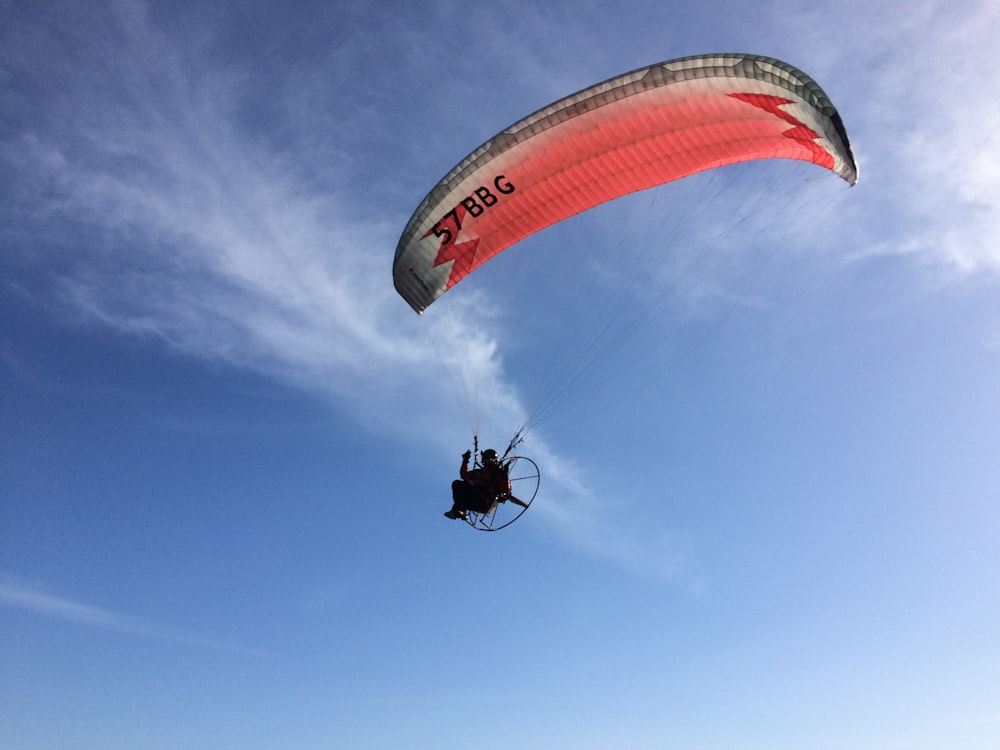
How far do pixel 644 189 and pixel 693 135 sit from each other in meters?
1.82

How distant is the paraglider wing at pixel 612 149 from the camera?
51.4 ft

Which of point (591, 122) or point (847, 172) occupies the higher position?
point (591, 122)

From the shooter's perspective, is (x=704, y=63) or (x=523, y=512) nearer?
(x=704, y=63)

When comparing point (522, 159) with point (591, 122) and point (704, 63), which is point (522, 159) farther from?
point (704, 63)

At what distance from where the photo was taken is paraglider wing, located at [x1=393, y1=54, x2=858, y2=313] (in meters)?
15.7

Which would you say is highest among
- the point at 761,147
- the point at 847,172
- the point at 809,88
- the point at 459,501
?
the point at 761,147

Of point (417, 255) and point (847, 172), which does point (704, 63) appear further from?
point (417, 255)

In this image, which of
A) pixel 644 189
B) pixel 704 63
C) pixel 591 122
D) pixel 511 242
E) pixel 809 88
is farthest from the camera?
pixel 511 242

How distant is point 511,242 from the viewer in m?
19.8

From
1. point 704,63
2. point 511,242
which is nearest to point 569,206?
point 511,242

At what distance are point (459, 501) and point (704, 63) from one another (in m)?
10.9

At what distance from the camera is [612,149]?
686 inches

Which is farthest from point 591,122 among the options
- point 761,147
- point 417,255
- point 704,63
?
point 417,255

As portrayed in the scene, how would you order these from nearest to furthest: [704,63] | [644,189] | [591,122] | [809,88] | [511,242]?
1. [809,88]
2. [704,63]
3. [591,122]
4. [644,189]
5. [511,242]
